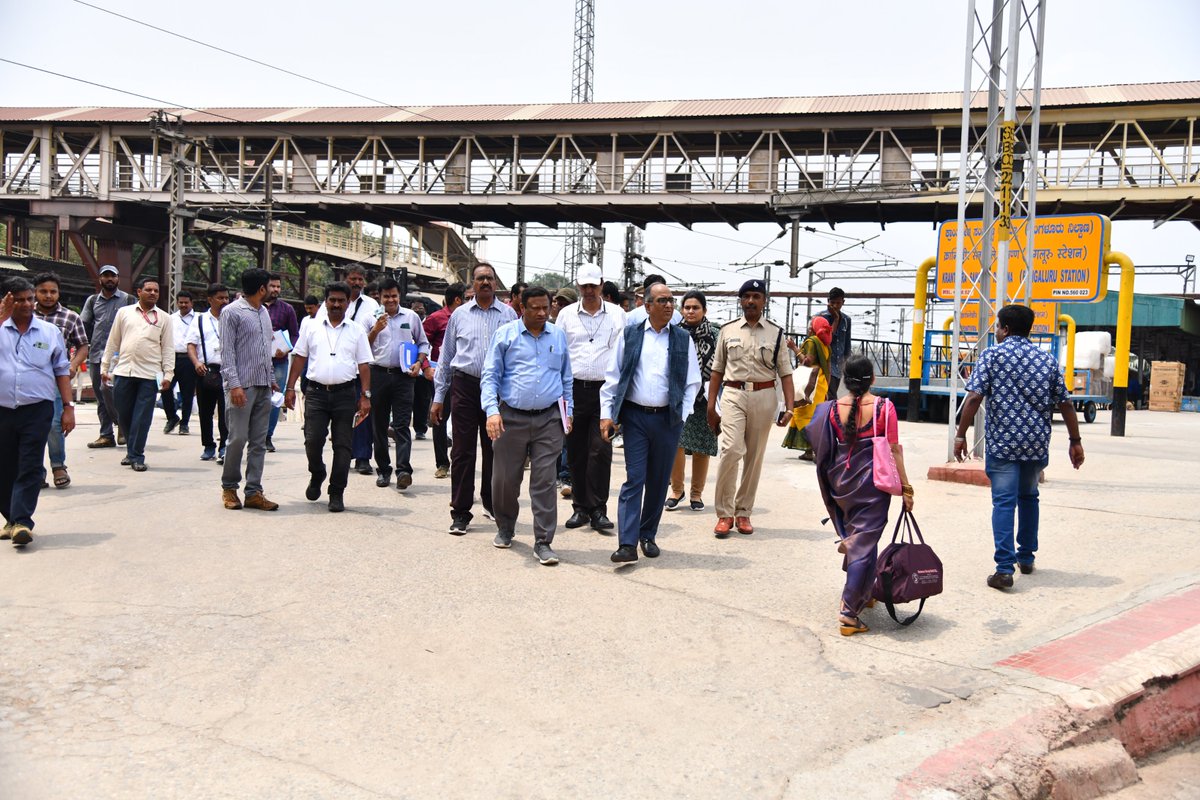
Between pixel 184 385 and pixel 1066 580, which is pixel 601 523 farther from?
pixel 184 385

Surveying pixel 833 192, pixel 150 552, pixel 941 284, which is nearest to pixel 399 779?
pixel 150 552

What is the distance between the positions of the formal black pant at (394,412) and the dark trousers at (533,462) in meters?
2.99

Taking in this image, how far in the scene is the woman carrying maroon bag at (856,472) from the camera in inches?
200

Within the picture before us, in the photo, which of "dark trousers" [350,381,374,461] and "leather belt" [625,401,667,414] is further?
"dark trousers" [350,381,374,461]

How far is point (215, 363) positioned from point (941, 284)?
11.2m

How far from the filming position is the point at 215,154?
3719cm

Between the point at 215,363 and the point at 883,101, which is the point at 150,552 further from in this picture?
the point at 883,101

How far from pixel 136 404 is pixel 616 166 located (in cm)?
2634

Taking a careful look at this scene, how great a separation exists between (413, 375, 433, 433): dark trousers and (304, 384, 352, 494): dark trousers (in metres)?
3.12

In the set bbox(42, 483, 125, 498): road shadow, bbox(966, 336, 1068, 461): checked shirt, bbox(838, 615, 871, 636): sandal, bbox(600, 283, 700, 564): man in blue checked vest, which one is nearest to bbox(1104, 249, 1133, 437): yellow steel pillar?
bbox(966, 336, 1068, 461): checked shirt

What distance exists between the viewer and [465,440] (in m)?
7.43

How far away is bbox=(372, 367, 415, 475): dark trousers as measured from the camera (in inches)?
375

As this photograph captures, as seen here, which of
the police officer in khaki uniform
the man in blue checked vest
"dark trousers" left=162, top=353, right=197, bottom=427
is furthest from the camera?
"dark trousers" left=162, top=353, right=197, bottom=427

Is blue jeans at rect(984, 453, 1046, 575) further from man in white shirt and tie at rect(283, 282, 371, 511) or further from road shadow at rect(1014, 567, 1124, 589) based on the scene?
man in white shirt and tie at rect(283, 282, 371, 511)
